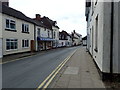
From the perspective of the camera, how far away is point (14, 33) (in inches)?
760

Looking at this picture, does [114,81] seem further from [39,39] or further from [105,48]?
[39,39]

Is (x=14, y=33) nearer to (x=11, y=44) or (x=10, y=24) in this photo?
(x=10, y=24)

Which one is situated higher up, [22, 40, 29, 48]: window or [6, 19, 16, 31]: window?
[6, 19, 16, 31]: window

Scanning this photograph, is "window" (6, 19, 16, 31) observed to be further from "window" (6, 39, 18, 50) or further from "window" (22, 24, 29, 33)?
"window" (22, 24, 29, 33)

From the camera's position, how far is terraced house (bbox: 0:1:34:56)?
17.0 m

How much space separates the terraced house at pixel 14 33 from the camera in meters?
17.0

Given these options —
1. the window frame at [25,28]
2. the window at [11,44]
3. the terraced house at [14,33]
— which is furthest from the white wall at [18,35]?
the window frame at [25,28]

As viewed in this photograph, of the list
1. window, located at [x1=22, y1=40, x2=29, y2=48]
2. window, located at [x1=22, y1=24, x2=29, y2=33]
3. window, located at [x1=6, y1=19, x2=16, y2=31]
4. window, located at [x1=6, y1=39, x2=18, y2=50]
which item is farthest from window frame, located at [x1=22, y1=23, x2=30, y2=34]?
window, located at [x1=6, y1=39, x2=18, y2=50]

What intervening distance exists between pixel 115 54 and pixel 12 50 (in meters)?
15.9

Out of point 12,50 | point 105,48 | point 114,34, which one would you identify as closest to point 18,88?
point 105,48

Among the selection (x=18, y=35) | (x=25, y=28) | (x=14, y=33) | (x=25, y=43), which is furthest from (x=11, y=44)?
(x=25, y=28)

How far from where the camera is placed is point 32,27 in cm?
2594

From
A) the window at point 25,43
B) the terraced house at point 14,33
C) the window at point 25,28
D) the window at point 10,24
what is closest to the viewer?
the terraced house at point 14,33

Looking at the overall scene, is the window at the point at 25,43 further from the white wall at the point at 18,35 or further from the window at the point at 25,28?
the window at the point at 25,28
